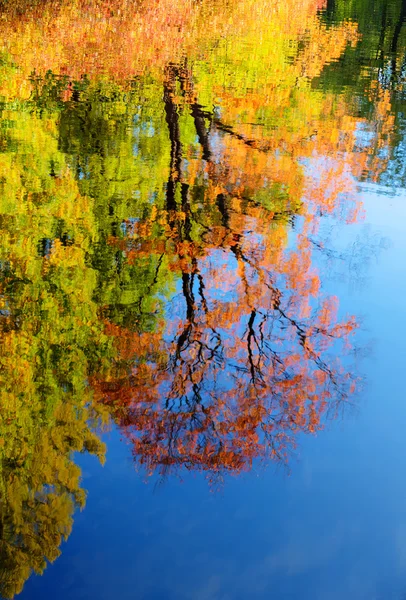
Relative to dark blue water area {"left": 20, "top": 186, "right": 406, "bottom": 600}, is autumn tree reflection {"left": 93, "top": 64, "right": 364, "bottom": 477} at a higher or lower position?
higher

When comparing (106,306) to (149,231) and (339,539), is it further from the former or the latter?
(339,539)

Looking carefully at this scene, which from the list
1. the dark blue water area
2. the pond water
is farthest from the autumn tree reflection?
→ the dark blue water area

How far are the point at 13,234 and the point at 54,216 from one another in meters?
0.74

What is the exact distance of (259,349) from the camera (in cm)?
629

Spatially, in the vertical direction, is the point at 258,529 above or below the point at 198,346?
below

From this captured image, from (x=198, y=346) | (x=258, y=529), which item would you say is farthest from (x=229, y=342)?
(x=258, y=529)

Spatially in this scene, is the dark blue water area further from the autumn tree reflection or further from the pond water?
the autumn tree reflection

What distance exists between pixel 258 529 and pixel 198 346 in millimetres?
2203

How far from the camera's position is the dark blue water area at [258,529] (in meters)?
4.05

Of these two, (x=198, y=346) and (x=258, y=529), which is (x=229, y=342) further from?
(x=258, y=529)

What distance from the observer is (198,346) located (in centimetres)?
630

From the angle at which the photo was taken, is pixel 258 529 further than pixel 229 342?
No

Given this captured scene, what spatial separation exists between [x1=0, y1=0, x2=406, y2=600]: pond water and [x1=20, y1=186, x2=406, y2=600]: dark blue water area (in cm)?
1

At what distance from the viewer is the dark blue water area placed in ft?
13.3
